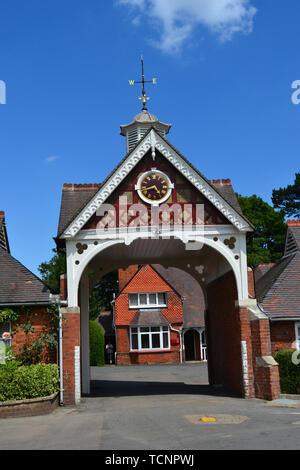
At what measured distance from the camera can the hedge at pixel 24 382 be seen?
1491 cm

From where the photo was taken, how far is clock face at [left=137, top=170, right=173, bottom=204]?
1839 centimetres

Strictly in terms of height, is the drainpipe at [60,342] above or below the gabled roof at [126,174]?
below

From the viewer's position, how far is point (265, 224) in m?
50.7

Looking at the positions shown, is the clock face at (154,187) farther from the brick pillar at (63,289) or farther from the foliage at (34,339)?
the foliage at (34,339)

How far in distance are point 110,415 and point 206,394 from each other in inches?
244

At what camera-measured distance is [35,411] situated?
49.0ft

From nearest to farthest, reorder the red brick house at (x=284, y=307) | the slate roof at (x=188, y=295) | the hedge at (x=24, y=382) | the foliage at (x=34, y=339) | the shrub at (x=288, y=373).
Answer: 1. the hedge at (x=24, y=382)
2. the shrub at (x=288, y=373)
3. the foliage at (x=34, y=339)
4. the red brick house at (x=284, y=307)
5. the slate roof at (x=188, y=295)

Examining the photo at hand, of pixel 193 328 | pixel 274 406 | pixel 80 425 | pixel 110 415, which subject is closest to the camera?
pixel 80 425

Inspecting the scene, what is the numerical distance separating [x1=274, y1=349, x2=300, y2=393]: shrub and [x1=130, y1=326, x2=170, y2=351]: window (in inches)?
1109

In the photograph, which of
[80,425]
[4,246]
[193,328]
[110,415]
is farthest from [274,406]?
[193,328]

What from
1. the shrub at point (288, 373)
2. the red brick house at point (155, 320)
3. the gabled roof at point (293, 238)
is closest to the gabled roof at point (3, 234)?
the shrub at point (288, 373)

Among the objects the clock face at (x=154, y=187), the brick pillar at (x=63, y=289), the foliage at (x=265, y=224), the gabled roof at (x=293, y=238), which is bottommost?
the brick pillar at (x=63, y=289)
